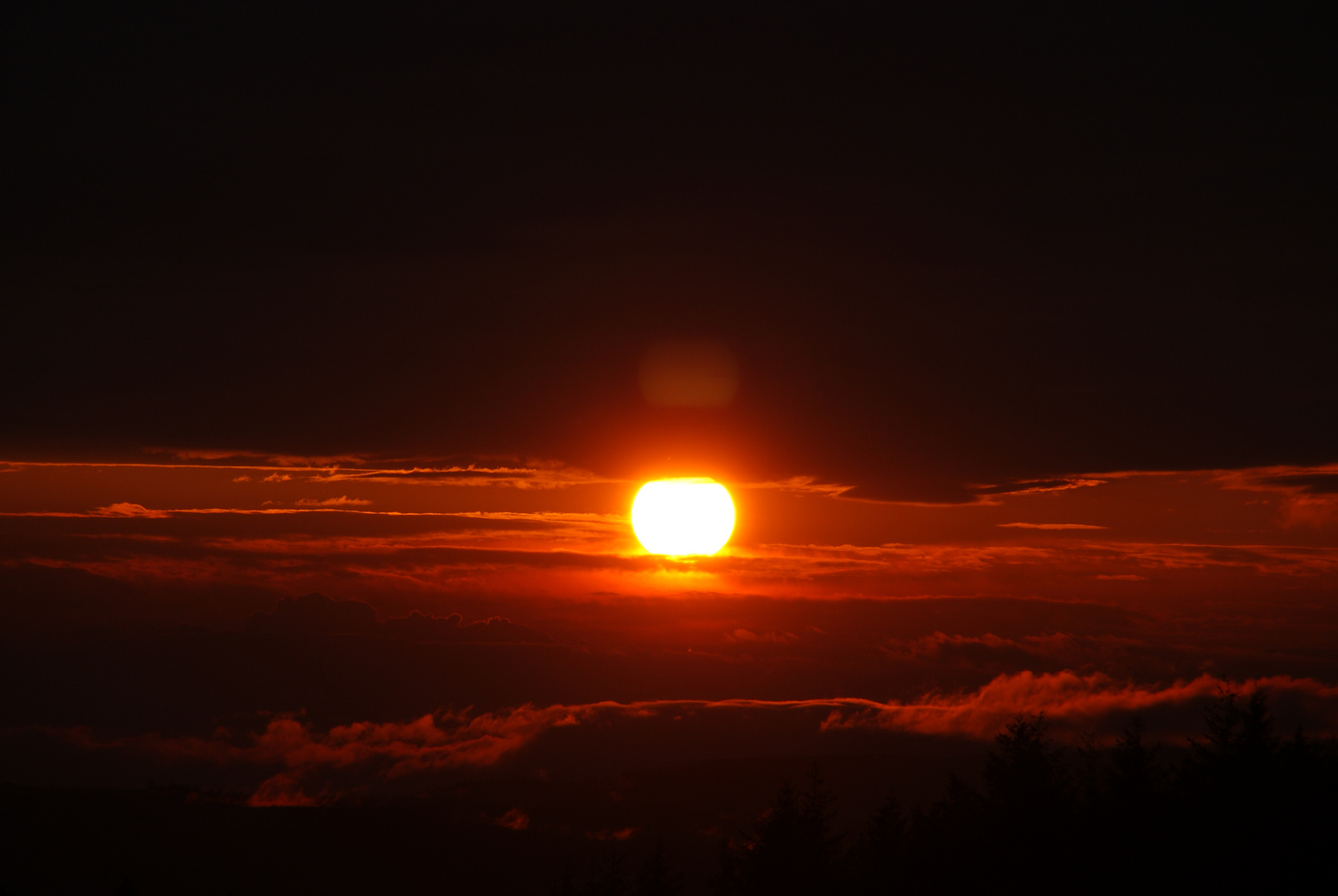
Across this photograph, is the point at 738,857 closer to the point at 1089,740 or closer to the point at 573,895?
the point at 573,895

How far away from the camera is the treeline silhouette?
35094 millimetres

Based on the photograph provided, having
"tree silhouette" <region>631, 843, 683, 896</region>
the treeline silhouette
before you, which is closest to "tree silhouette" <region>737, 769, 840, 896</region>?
the treeline silhouette

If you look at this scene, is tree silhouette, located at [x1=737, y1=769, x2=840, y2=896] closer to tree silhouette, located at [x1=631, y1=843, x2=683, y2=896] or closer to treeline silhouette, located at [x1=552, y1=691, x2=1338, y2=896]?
treeline silhouette, located at [x1=552, y1=691, x2=1338, y2=896]

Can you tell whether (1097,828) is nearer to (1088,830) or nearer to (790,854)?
(1088,830)

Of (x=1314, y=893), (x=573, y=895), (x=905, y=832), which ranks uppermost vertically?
(x=1314, y=893)

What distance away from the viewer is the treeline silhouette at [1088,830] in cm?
3509

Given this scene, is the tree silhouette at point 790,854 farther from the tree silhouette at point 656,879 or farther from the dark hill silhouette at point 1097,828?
the tree silhouette at point 656,879

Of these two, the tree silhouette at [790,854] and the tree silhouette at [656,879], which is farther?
the tree silhouette at [656,879]

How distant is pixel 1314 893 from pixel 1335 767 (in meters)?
10.7

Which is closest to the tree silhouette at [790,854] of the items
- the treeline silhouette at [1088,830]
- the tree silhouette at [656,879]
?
the treeline silhouette at [1088,830]

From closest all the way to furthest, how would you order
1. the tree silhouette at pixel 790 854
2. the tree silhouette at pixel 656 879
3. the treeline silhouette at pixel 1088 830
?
the treeline silhouette at pixel 1088 830 < the tree silhouette at pixel 790 854 < the tree silhouette at pixel 656 879

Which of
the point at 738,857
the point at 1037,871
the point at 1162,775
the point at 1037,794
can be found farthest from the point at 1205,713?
the point at 738,857

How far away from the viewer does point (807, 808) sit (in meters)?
53.9

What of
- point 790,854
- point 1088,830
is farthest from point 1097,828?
point 790,854
